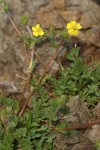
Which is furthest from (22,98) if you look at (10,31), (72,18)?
(72,18)

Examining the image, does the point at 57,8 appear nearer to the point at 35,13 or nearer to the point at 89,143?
the point at 35,13

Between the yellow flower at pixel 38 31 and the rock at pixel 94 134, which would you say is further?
the yellow flower at pixel 38 31

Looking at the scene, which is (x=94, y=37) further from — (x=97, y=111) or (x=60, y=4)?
(x=97, y=111)

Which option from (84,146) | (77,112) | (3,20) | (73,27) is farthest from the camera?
(3,20)

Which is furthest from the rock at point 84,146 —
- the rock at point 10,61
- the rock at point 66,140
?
the rock at point 10,61

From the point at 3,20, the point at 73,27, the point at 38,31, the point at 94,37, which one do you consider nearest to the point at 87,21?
the point at 94,37

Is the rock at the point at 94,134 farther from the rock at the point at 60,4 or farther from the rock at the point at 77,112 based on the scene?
the rock at the point at 60,4

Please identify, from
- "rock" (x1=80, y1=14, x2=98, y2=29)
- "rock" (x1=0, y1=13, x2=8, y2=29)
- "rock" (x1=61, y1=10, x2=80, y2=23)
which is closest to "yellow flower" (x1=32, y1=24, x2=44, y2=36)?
"rock" (x1=0, y1=13, x2=8, y2=29)

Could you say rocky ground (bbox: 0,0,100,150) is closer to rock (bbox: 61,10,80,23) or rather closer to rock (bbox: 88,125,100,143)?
rock (bbox: 61,10,80,23)
